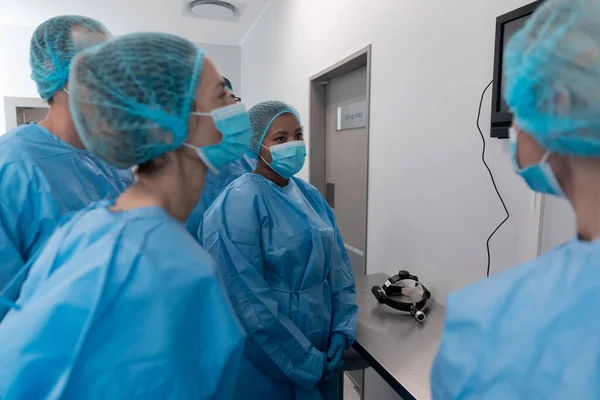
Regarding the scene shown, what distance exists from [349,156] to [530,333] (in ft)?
6.62

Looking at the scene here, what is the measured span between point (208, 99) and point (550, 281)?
662mm

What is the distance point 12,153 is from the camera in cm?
99

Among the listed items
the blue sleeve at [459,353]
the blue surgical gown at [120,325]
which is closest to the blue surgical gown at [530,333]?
the blue sleeve at [459,353]

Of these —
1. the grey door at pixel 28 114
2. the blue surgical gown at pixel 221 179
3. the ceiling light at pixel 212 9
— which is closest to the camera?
the blue surgical gown at pixel 221 179

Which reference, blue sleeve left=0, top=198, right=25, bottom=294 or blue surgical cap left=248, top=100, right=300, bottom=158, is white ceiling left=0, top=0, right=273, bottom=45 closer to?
blue surgical cap left=248, top=100, right=300, bottom=158

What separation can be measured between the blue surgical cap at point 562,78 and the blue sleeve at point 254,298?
865mm

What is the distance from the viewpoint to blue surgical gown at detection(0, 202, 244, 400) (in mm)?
531

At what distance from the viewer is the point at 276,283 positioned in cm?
129

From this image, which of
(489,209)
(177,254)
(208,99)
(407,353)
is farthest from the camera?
(489,209)

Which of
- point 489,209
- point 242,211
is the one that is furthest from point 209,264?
point 489,209

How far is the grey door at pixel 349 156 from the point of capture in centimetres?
230

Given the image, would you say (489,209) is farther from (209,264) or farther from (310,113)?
(310,113)

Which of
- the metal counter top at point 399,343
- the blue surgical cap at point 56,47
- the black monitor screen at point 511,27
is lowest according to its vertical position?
the metal counter top at point 399,343

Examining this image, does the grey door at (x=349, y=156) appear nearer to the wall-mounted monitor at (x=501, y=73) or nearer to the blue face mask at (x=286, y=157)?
the blue face mask at (x=286, y=157)
